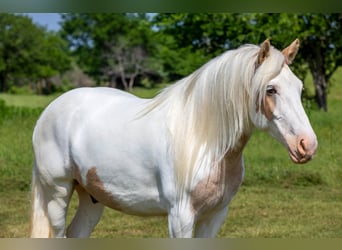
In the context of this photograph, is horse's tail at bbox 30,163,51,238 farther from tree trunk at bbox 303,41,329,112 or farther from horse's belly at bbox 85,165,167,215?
tree trunk at bbox 303,41,329,112

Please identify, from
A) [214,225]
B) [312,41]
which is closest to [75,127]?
[214,225]

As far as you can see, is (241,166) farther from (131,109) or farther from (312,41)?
(312,41)

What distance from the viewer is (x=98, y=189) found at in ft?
10.4

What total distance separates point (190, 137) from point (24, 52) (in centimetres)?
2645

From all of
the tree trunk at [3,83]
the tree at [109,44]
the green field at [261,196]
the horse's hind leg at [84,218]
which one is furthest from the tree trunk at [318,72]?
the tree trunk at [3,83]

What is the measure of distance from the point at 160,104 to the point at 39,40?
27250 mm

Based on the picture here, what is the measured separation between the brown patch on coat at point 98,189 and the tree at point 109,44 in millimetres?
25608

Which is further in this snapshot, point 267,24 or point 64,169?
point 267,24

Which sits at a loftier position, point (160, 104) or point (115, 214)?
point (160, 104)

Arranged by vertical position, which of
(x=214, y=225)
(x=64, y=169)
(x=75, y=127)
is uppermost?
(x=75, y=127)

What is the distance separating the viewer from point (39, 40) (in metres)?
29.4

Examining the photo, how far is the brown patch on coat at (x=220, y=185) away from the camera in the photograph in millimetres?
2859

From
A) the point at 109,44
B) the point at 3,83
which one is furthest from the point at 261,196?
the point at 109,44

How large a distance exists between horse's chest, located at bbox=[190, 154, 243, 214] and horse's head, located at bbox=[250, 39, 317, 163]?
0.97 ft
